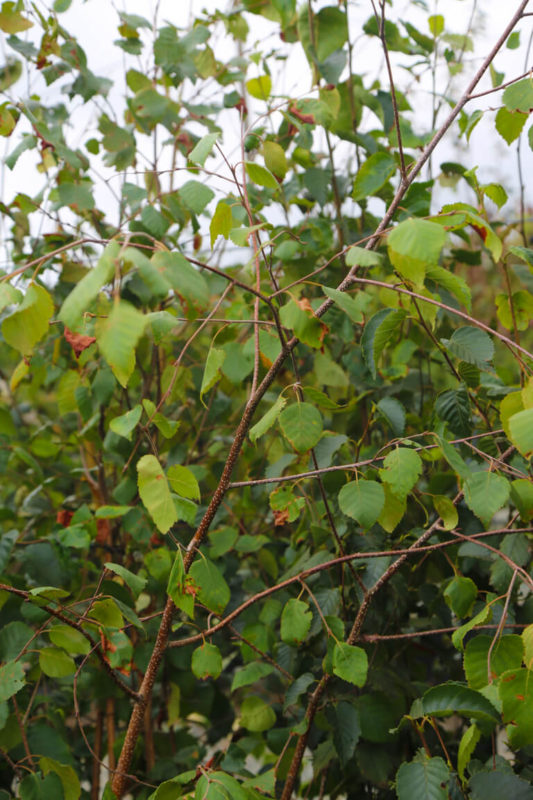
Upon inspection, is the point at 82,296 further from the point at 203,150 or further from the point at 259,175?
the point at 259,175

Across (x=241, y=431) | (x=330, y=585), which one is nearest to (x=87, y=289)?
(x=241, y=431)

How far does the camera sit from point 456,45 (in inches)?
54.9

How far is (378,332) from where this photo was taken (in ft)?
2.49

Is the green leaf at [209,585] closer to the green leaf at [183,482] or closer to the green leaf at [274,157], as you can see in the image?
the green leaf at [183,482]

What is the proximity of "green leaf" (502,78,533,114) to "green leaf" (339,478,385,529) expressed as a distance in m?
0.42

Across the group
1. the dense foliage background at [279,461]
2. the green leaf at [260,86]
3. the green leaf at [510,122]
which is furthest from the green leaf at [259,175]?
the green leaf at [260,86]

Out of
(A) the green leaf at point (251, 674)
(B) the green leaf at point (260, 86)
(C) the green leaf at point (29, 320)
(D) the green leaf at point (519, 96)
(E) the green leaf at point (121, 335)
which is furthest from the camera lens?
(B) the green leaf at point (260, 86)

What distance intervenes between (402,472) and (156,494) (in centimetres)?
26

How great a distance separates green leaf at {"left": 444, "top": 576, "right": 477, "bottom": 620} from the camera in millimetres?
836

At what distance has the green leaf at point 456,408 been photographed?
0.92 metres

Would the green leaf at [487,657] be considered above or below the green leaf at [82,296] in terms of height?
below

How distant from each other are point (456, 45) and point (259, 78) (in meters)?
0.48

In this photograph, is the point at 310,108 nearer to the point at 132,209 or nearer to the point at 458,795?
the point at 132,209

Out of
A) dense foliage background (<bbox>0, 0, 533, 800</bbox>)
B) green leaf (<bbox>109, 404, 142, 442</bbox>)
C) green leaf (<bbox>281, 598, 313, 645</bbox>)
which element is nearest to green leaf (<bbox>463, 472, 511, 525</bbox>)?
dense foliage background (<bbox>0, 0, 533, 800</bbox>)
